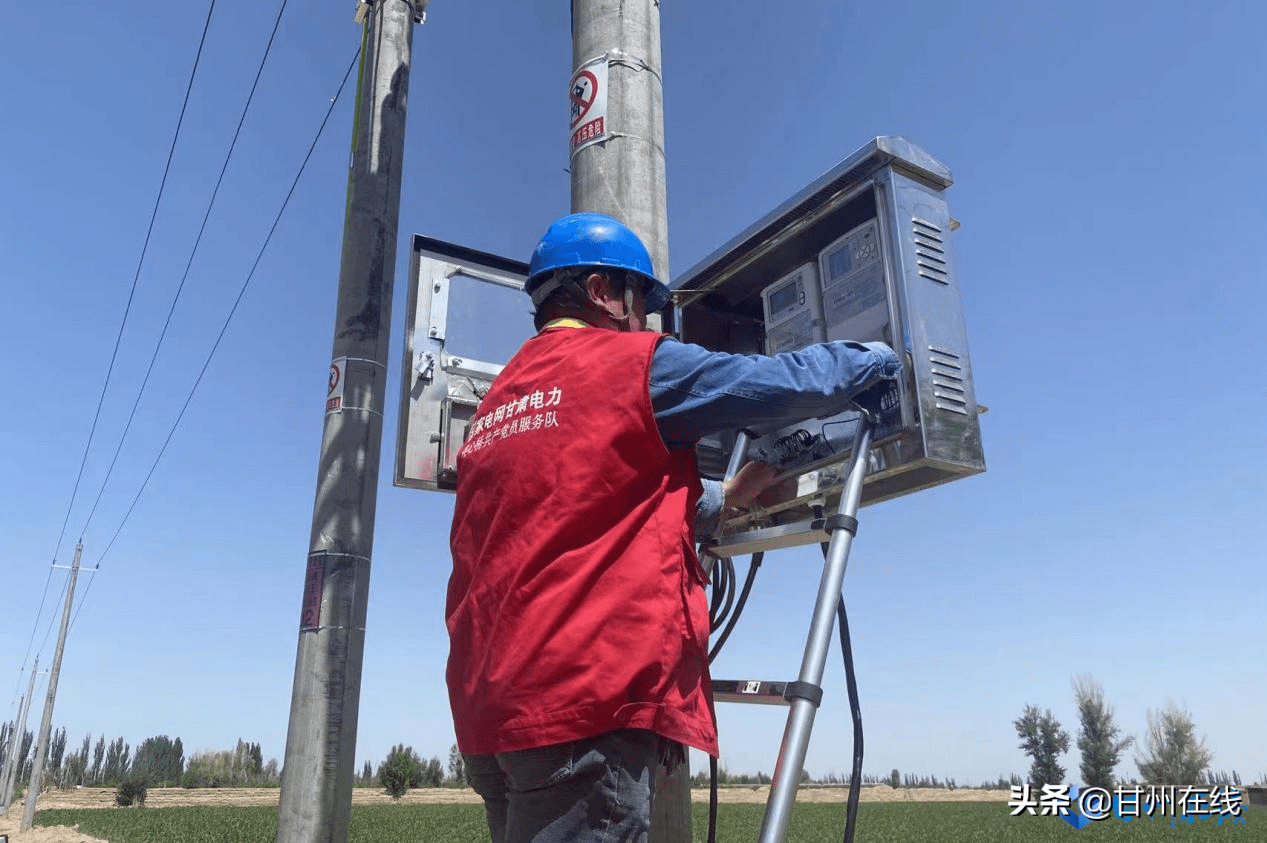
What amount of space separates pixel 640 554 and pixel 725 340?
7.07 ft

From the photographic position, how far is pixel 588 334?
2.01m

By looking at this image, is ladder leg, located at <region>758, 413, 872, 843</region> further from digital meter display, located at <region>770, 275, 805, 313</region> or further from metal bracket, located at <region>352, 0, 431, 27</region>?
metal bracket, located at <region>352, 0, 431, 27</region>

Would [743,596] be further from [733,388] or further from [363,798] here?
[363,798]

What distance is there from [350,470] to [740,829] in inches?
679

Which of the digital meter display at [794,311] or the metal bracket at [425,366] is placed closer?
the digital meter display at [794,311]

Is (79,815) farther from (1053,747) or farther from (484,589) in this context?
(1053,747)

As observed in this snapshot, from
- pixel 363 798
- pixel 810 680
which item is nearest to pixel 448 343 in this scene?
pixel 810 680

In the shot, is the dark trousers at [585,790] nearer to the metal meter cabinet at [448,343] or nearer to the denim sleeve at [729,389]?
the denim sleeve at [729,389]

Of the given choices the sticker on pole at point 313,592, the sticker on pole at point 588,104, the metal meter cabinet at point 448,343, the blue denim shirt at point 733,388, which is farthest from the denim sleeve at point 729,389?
the sticker on pole at point 313,592

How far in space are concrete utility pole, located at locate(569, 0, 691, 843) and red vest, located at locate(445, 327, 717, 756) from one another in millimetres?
1162

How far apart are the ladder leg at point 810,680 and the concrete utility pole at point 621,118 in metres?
1.25

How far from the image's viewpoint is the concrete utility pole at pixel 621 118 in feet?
10.0

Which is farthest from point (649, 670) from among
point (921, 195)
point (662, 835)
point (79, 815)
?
point (79, 815)

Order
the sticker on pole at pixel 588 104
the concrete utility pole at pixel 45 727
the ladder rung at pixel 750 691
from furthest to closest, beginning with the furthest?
1. the concrete utility pole at pixel 45 727
2. the sticker on pole at pixel 588 104
3. the ladder rung at pixel 750 691
